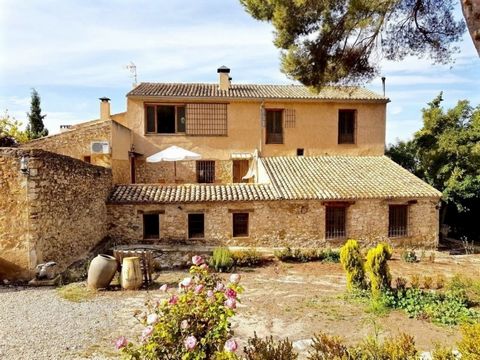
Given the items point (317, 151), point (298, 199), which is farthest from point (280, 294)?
point (317, 151)

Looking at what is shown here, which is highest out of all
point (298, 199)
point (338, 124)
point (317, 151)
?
point (338, 124)

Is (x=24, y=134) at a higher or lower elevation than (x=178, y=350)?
higher

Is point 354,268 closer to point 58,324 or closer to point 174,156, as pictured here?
point 58,324

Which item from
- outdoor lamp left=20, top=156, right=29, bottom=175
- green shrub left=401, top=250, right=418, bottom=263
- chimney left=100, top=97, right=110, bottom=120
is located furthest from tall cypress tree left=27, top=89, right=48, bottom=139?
green shrub left=401, top=250, right=418, bottom=263

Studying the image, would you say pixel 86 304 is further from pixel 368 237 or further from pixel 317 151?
pixel 317 151

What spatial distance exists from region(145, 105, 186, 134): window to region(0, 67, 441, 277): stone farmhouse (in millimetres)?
53

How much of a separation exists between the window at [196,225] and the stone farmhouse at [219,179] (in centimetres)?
4

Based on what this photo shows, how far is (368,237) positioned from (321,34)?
9.36 metres

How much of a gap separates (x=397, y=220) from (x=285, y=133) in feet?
23.9

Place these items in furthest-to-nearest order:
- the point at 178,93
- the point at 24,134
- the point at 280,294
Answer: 1. the point at 24,134
2. the point at 178,93
3. the point at 280,294

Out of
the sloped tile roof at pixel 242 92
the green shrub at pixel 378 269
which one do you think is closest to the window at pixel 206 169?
the sloped tile roof at pixel 242 92

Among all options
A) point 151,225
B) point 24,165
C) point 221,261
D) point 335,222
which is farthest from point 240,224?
point 24,165

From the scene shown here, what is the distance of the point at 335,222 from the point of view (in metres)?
15.9

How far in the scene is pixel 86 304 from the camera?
8578 mm
